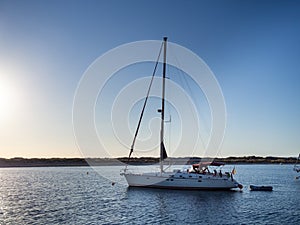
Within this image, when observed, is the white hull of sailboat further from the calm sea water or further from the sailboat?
the calm sea water

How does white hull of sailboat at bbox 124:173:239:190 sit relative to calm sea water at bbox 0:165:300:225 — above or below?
above

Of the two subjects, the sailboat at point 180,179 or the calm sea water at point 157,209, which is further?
the sailboat at point 180,179

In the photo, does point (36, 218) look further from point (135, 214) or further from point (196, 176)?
point (196, 176)

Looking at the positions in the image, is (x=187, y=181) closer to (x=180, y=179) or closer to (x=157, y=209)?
(x=180, y=179)

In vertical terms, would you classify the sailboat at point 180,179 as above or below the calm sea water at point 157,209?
above

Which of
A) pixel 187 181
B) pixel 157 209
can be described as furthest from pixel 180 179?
pixel 157 209

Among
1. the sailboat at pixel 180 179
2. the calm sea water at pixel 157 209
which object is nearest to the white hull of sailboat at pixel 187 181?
the sailboat at pixel 180 179

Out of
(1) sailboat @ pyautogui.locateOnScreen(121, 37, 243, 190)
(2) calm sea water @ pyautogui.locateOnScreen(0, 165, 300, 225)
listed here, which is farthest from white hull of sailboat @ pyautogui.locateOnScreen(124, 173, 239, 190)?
(2) calm sea water @ pyautogui.locateOnScreen(0, 165, 300, 225)

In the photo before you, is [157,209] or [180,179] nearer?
[157,209]

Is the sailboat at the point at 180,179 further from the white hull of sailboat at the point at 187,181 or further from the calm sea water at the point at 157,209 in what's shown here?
the calm sea water at the point at 157,209

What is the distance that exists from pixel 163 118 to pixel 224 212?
21.3 meters

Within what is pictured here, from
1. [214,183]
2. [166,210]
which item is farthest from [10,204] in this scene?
[214,183]

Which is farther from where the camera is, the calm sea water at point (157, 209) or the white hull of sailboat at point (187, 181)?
the white hull of sailboat at point (187, 181)

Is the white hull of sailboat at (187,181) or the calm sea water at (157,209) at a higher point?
the white hull of sailboat at (187,181)
